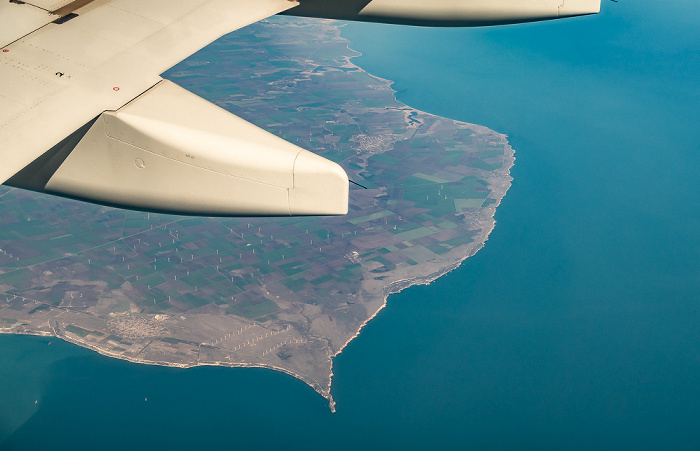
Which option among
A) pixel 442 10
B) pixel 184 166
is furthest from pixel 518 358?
pixel 184 166

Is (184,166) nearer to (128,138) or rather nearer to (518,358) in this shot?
(128,138)

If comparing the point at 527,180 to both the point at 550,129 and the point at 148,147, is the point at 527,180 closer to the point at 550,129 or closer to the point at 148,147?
the point at 550,129

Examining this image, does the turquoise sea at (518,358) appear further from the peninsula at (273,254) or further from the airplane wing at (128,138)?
the airplane wing at (128,138)

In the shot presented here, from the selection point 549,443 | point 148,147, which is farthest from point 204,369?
point 148,147

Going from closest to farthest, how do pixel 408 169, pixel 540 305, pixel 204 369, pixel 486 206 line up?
1. pixel 204 369
2. pixel 540 305
3. pixel 486 206
4. pixel 408 169

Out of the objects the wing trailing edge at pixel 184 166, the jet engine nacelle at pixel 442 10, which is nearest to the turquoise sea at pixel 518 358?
the jet engine nacelle at pixel 442 10

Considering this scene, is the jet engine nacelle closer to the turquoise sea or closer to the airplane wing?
the airplane wing
